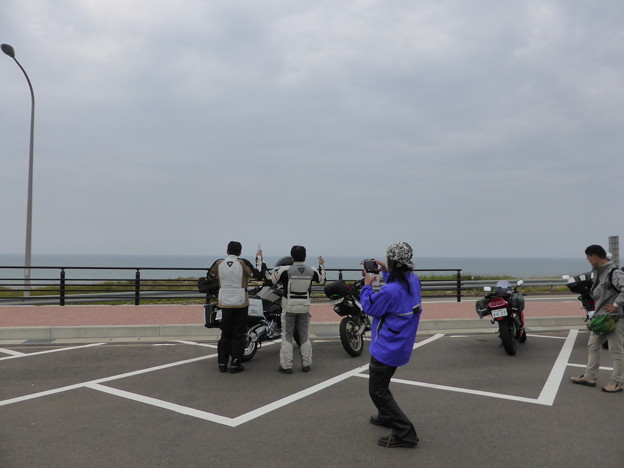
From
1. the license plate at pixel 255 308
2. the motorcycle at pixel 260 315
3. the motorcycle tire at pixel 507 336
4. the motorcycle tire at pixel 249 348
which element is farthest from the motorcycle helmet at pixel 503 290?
the motorcycle tire at pixel 249 348

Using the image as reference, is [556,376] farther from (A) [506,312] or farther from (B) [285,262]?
(B) [285,262]

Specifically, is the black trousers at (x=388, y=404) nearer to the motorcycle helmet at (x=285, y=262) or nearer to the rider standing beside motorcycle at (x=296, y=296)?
the rider standing beside motorcycle at (x=296, y=296)

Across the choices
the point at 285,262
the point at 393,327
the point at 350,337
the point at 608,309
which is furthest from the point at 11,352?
the point at 608,309

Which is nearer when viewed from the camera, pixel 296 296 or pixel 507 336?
pixel 296 296

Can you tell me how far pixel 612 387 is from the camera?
16.9 ft

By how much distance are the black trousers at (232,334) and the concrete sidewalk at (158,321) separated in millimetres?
2370

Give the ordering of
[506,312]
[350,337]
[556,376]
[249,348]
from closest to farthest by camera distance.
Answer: [556,376] → [249,348] → [350,337] → [506,312]

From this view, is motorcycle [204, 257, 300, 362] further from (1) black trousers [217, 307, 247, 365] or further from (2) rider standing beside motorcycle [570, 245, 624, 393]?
(2) rider standing beside motorcycle [570, 245, 624, 393]

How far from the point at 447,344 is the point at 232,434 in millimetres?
5211

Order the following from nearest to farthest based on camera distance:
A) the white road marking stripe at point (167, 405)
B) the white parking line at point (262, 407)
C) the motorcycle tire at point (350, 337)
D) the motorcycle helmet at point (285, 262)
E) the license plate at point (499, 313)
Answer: the white road marking stripe at point (167, 405), the white parking line at point (262, 407), the motorcycle helmet at point (285, 262), the motorcycle tire at point (350, 337), the license plate at point (499, 313)

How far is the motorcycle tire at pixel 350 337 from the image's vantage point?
679cm

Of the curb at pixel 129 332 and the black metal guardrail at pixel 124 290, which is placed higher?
the black metal guardrail at pixel 124 290

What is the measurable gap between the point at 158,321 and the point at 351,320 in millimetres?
4587

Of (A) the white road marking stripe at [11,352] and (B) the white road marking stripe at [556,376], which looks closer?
(B) the white road marking stripe at [556,376]
